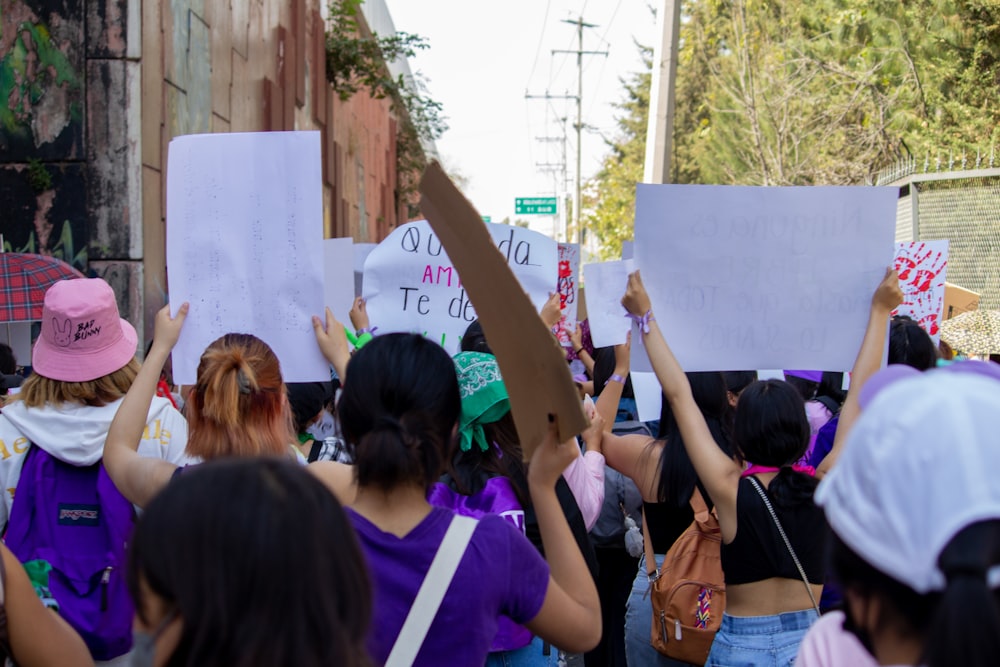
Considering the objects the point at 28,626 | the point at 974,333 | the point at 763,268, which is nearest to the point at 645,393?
the point at 763,268

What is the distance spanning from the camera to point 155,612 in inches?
53.4

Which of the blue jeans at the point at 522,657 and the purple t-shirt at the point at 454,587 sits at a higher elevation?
the purple t-shirt at the point at 454,587

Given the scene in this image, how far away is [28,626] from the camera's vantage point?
1.88 metres

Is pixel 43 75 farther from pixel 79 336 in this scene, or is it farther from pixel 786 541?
pixel 786 541

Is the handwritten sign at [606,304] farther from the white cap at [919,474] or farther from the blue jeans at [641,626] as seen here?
the white cap at [919,474]

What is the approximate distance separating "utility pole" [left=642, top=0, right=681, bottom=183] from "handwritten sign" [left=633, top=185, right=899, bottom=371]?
758 centimetres

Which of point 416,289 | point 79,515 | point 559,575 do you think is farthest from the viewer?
point 416,289

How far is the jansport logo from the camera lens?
3012mm

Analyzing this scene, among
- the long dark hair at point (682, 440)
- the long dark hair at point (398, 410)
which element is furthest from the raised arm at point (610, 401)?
the long dark hair at point (398, 410)

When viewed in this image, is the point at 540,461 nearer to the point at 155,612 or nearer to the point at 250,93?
the point at 155,612

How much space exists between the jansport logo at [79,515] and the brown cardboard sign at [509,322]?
5.26ft

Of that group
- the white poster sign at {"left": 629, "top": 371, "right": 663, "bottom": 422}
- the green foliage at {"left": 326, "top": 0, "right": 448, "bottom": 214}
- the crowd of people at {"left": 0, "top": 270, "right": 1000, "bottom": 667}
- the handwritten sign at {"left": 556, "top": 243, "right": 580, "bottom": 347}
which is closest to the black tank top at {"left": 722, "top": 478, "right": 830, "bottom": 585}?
the crowd of people at {"left": 0, "top": 270, "right": 1000, "bottom": 667}

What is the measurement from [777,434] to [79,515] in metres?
2.12

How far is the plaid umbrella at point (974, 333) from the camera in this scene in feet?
21.5
